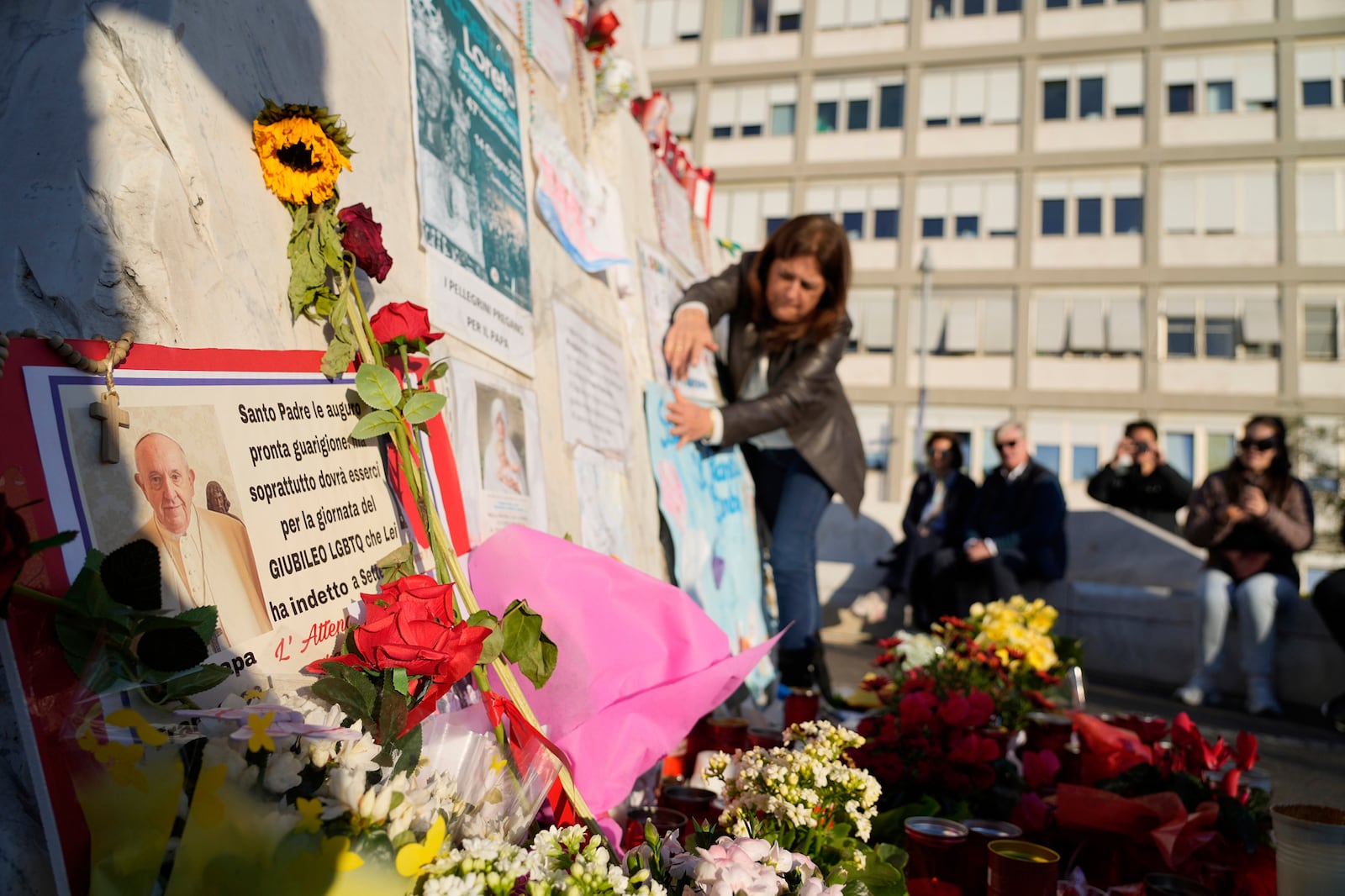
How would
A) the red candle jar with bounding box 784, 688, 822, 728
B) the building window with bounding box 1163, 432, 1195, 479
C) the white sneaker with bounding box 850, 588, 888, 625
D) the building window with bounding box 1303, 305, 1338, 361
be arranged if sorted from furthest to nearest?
the building window with bounding box 1163, 432, 1195, 479, the building window with bounding box 1303, 305, 1338, 361, the white sneaker with bounding box 850, 588, 888, 625, the red candle jar with bounding box 784, 688, 822, 728

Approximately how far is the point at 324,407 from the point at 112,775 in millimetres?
523

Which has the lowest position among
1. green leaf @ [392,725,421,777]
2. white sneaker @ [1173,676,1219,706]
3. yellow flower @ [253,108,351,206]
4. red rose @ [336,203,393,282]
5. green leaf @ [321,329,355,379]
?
white sneaker @ [1173,676,1219,706]

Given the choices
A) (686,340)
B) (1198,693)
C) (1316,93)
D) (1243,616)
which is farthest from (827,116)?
(686,340)

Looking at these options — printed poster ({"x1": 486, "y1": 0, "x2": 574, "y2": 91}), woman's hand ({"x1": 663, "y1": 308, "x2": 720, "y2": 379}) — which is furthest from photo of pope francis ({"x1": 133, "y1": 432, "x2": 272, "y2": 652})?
woman's hand ({"x1": 663, "y1": 308, "x2": 720, "y2": 379})

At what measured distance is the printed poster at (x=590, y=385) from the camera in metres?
2.06

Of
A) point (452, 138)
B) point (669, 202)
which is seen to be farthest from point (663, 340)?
point (452, 138)

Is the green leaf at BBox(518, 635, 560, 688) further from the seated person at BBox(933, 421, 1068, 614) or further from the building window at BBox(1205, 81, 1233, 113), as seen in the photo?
the building window at BBox(1205, 81, 1233, 113)

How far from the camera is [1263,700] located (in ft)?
16.9

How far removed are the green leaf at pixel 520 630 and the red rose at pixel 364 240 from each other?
45cm

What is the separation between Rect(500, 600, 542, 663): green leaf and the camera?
0.97 meters

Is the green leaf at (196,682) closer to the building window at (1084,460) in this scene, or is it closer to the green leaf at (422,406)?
the green leaf at (422,406)

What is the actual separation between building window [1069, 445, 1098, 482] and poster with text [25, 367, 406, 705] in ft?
72.8

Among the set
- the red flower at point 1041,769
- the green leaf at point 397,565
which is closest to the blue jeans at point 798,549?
the red flower at point 1041,769

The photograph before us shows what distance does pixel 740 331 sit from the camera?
3326 mm
